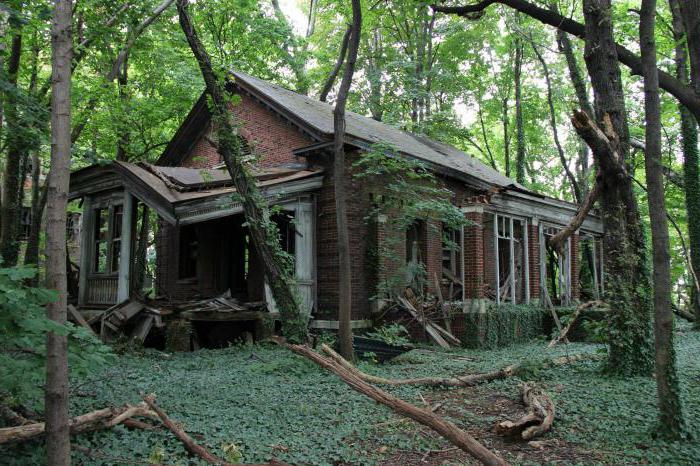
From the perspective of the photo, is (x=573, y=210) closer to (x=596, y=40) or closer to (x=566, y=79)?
(x=596, y=40)

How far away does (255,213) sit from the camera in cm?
993

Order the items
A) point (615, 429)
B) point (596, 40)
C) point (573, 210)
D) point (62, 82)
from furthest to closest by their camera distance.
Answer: point (573, 210), point (596, 40), point (615, 429), point (62, 82)

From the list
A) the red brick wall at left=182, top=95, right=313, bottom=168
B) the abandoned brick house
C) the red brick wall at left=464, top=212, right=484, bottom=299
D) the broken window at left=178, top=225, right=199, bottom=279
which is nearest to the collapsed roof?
the abandoned brick house

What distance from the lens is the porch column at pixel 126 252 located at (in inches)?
479

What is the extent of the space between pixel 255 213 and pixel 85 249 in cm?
631

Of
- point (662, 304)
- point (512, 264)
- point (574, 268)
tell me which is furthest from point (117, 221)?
point (574, 268)

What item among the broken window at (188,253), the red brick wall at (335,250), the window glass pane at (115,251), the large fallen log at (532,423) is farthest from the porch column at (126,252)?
the large fallen log at (532,423)

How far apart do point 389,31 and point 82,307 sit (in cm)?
2315

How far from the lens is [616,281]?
8.45 metres

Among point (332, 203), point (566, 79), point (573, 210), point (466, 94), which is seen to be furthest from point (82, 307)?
point (566, 79)

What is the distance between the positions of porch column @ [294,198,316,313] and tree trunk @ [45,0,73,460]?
9.41 metres

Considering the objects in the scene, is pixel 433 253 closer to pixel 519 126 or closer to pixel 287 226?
pixel 287 226

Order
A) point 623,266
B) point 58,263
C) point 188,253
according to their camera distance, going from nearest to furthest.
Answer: point 58,263 < point 623,266 < point 188,253

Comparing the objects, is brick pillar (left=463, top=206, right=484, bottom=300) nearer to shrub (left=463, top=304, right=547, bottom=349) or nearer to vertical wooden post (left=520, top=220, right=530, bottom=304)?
shrub (left=463, top=304, right=547, bottom=349)
